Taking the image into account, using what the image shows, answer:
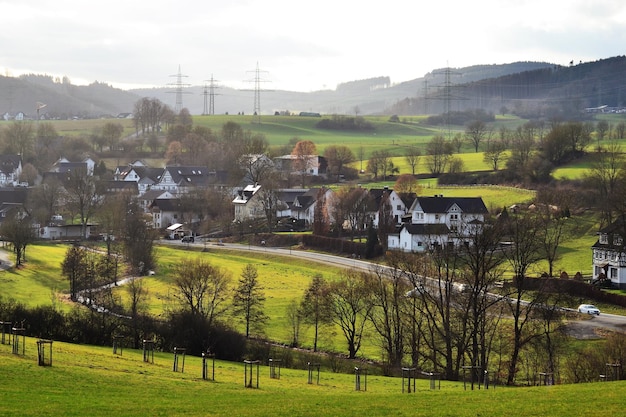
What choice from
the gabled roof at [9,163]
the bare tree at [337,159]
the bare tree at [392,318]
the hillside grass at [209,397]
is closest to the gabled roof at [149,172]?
the gabled roof at [9,163]

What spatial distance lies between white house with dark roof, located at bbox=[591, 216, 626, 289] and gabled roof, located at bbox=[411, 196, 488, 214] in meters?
21.2

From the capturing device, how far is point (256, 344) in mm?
40312

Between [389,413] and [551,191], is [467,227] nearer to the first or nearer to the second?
[551,191]

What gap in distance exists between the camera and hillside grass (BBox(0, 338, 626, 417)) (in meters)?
19.9

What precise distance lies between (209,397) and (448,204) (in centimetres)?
6077

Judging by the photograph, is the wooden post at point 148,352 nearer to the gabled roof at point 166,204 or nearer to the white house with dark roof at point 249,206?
the white house with dark roof at point 249,206

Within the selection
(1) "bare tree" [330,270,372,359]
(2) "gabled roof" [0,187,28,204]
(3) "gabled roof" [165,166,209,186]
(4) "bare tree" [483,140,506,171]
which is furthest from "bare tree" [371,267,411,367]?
(3) "gabled roof" [165,166,209,186]

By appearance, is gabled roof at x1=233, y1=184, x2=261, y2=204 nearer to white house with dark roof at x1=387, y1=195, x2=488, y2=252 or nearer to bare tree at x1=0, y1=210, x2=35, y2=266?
white house with dark roof at x1=387, y1=195, x2=488, y2=252

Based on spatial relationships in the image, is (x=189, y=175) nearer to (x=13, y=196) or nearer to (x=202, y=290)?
(x=13, y=196)

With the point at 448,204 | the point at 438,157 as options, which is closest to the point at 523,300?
the point at 448,204

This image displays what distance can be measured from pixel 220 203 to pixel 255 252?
23225 millimetres

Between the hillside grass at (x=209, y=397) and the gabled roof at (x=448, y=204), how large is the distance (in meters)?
53.9

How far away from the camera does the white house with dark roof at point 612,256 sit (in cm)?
5638

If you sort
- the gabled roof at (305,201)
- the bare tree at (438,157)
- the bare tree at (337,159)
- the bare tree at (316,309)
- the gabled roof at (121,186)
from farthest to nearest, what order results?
the bare tree at (337,159) → the gabled roof at (121,186) → the bare tree at (438,157) → the gabled roof at (305,201) → the bare tree at (316,309)
